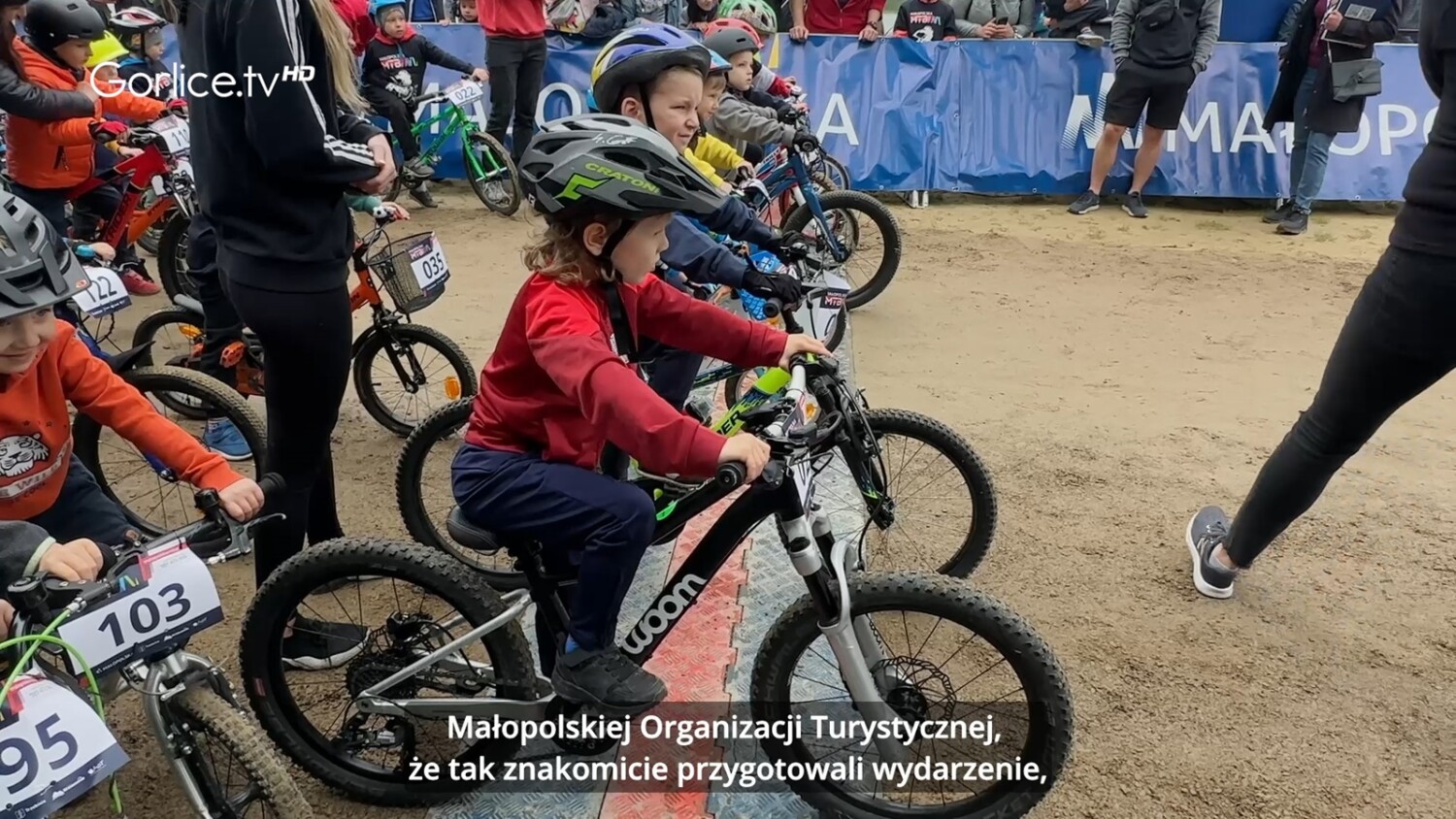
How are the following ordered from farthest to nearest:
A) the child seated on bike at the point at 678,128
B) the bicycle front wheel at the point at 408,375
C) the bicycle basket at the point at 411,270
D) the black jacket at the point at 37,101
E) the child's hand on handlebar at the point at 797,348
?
Answer: 1. the black jacket at the point at 37,101
2. the bicycle front wheel at the point at 408,375
3. the bicycle basket at the point at 411,270
4. the child seated on bike at the point at 678,128
5. the child's hand on handlebar at the point at 797,348

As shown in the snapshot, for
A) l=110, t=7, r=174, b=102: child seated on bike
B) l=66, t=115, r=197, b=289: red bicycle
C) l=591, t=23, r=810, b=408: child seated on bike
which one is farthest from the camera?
l=110, t=7, r=174, b=102: child seated on bike

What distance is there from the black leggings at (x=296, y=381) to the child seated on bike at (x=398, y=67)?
5.87 meters

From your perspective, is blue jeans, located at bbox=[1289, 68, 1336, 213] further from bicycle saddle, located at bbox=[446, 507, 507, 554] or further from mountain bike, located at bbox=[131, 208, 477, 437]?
bicycle saddle, located at bbox=[446, 507, 507, 554]

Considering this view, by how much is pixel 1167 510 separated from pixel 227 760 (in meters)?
3.36

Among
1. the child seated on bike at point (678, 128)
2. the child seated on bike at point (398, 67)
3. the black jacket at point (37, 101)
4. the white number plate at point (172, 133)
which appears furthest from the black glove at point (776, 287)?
the child seated on bike at point (398, 67)

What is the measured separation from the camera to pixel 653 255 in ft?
7.68

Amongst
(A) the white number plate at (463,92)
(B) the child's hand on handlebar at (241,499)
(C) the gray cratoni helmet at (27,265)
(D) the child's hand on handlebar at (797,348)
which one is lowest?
(A) the white number plate at (463,92)

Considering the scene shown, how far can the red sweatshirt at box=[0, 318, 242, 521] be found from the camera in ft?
7.35

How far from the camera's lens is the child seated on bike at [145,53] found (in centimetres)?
641

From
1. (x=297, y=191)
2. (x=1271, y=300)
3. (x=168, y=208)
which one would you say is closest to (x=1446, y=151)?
(x=297, y=191)

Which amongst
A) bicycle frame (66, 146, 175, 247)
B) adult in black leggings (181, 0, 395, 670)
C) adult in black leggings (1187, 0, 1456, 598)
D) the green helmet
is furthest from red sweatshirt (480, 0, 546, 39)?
adult in black leggings (1187, 0, 1456, 598)

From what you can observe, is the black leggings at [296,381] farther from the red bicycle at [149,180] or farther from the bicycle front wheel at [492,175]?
the bicycle front wheel at [492,175]

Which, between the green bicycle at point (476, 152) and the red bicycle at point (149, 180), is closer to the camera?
the red bicycle at point (149, 180)

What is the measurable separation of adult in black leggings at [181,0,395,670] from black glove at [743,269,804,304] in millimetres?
1155
